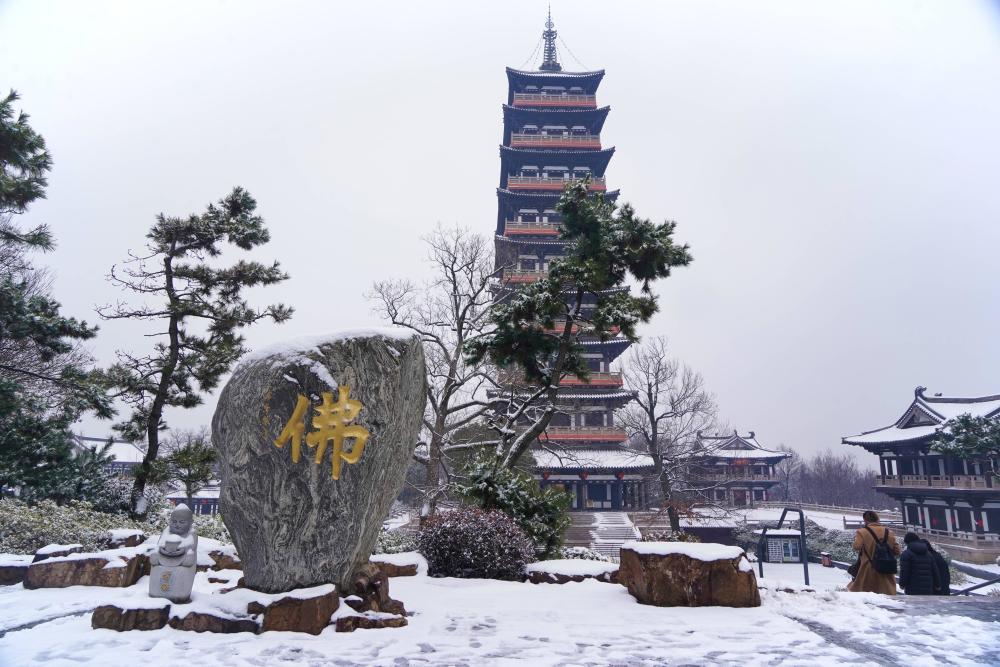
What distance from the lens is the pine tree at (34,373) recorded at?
8344mm

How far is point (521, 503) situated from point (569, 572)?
65.3 inches

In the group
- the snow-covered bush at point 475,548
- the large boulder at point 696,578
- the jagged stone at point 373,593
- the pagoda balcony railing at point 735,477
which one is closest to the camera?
the jagged stone at point 373,593

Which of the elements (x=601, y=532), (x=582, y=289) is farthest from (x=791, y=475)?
(x=582, y=289)

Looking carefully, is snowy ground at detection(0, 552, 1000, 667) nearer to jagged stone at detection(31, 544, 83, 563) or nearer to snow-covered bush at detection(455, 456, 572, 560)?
jagged stone at detection(31, 544, 83, 563)

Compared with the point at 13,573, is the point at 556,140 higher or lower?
higher

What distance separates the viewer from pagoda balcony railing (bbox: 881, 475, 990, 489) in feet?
62.7

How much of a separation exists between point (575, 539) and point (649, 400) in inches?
238

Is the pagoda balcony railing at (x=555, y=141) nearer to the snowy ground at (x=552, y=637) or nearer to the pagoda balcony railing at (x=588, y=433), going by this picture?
the pagoda balcony railing at (x=588, y=433)

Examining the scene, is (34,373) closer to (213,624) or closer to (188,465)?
(188,465)

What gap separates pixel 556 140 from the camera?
28406mm

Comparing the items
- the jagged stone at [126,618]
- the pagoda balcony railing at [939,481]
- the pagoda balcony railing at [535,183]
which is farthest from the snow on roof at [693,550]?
the pagoda balcony railing at [535,183]

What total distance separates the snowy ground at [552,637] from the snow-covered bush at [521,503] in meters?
2.58

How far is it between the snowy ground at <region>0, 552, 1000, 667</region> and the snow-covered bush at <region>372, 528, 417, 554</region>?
3.94 meters

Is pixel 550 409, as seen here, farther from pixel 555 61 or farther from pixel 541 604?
pixel 555 61
